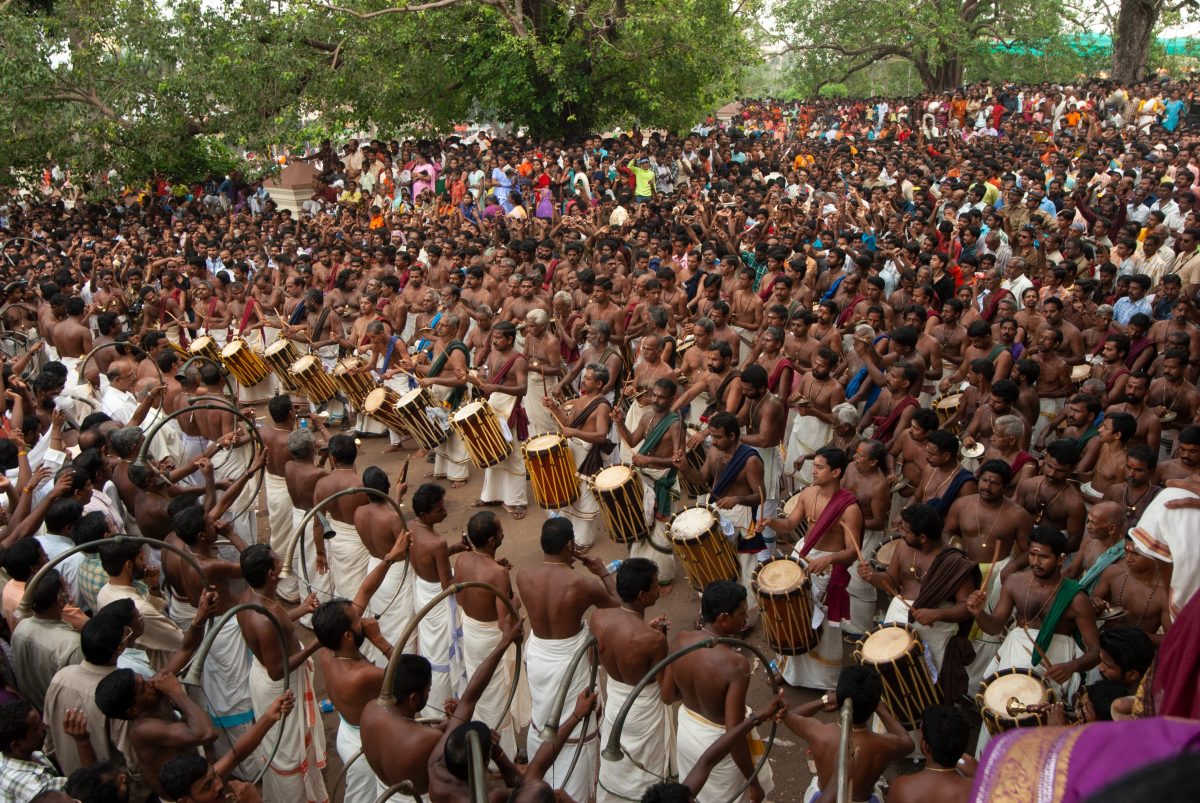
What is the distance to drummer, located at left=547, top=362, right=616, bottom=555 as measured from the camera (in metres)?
9.14

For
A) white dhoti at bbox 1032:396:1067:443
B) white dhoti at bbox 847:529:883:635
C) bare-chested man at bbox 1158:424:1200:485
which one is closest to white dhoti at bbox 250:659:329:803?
white dhoti at bbox 847:529:883:635

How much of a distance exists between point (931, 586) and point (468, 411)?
507cm

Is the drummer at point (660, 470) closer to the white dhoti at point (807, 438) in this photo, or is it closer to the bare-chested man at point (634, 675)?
the white dhoti at point (807, 438)

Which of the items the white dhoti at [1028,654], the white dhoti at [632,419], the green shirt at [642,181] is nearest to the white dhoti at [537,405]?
the white dhoti at [632,419]

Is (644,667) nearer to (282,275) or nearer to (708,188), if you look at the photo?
(282,275)

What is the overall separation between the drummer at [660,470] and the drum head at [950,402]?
2847 millimetres

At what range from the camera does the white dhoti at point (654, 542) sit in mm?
8430

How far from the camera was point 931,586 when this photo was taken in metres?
6.30

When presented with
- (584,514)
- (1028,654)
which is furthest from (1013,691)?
(584,514)

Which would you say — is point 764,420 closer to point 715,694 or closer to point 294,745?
point 715,694

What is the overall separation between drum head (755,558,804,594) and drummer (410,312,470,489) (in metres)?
4.84

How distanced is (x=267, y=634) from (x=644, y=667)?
7.32ft

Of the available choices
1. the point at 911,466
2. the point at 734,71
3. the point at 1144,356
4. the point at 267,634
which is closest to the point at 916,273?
the point at 1144,356

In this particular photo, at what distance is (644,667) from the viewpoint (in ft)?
18.4
